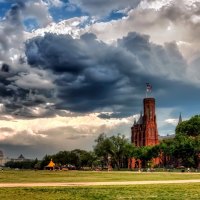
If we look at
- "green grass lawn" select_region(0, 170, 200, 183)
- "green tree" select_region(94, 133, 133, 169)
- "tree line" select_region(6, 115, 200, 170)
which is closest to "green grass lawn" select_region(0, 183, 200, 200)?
"green grass lawn" select_region(0, 170, 200, 183)

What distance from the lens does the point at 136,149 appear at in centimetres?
17188

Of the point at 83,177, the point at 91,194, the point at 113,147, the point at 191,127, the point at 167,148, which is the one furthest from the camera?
the point at 113,147

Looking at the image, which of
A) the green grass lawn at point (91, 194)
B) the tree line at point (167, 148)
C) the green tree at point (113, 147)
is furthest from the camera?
the green tree at point (113, 147)

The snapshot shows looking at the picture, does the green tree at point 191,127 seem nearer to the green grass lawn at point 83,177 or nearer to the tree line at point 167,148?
the tree line at point 167,148

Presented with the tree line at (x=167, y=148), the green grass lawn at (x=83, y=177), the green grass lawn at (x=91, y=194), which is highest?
the tree line at (x=167, y=148)

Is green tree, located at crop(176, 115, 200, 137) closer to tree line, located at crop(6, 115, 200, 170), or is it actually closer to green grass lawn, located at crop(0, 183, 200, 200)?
tree line, located at crop(6, 115, 200, 170)

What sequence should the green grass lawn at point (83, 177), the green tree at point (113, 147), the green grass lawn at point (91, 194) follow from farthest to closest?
the green tree at point (113, 147)
the green grass lawn at point (83, 177)
the green grass lawn at point (91, 194)

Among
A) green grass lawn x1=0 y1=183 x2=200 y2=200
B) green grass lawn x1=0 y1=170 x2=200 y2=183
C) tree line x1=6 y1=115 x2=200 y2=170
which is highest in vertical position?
tree line x1=6 y1=115 x2=200 y2=170

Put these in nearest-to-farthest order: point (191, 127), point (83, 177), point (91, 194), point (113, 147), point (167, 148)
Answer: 1. point (91, 194)
2. point (83, 177)
3. point (191, 127)
4. point (167, 148)
5. point (113, 147)

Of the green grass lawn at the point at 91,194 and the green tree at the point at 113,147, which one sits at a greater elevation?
the green tree at the point at 113,147

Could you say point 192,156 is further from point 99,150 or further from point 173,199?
point 173,199

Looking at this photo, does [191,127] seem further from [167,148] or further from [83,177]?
[83,177]

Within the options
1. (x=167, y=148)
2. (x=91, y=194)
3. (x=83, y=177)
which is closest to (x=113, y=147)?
(x=167, y=148)

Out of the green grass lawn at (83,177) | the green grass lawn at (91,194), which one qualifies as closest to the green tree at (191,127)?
the green grass lawn at (83,177)
